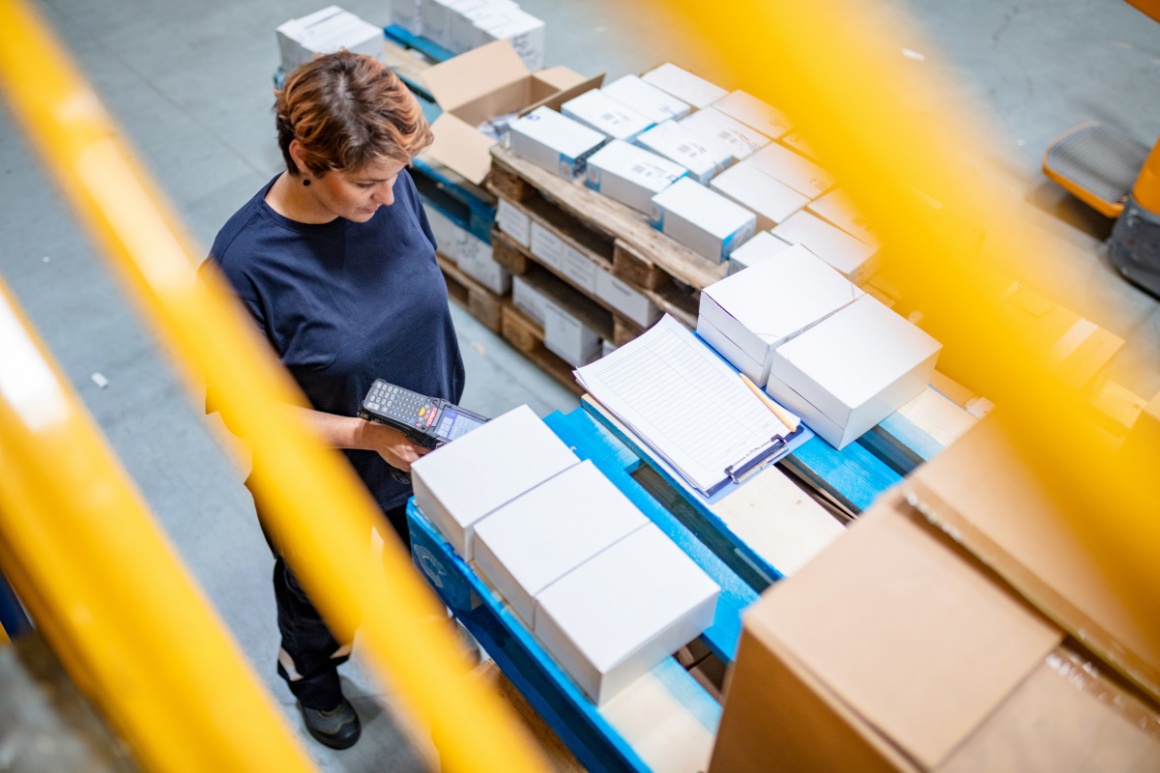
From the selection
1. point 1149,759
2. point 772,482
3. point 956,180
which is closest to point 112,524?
point 956,180

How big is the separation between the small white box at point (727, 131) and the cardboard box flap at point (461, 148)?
0.91 meters

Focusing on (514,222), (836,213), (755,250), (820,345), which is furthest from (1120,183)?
Result: (820,345)

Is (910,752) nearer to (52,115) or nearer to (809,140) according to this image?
(809,140)

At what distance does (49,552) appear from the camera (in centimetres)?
63

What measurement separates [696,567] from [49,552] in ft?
4.41

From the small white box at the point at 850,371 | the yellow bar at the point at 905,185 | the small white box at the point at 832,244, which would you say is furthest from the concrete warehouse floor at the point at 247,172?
the yellow bar at the point at 905,185

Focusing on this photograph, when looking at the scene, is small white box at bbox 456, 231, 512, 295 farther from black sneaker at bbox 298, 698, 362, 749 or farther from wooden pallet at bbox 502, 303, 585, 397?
black sneaker at bbox 298, 698, 362, 749

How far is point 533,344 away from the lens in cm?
452

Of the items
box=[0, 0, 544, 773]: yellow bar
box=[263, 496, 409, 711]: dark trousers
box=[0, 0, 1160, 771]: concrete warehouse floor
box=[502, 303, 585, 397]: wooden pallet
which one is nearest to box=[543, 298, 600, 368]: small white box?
box=[502, 303, 585, 397]: wooden pallet

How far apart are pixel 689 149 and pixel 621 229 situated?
484mm

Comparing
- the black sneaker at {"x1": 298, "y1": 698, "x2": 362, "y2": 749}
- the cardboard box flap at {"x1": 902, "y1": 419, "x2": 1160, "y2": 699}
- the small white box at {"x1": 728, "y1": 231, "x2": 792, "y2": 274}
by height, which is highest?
the cardboard box flap at {"x1": 902, "y1": 419, "x2": 1160, "y2": 699}

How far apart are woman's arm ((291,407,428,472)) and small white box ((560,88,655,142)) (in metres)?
2.05

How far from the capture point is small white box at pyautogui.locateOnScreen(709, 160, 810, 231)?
3.54m

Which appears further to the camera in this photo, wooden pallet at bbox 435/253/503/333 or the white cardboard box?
wooden pallet at bbox 435/253/503/333
